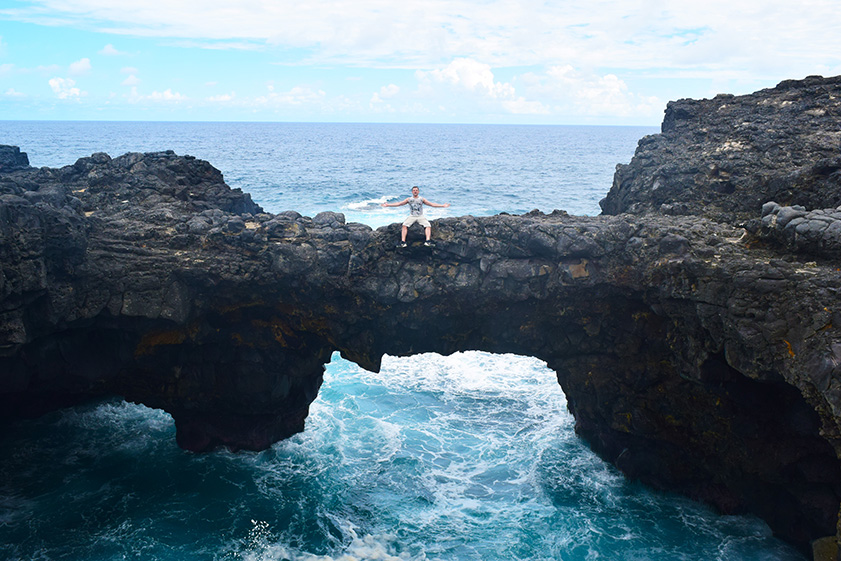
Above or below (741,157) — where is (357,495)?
below

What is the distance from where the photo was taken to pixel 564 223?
61.8 feet

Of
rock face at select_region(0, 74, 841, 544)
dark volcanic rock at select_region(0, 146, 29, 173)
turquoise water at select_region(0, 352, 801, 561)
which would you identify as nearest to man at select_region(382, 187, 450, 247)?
rock face at select_region(0, 74, 841, 544)

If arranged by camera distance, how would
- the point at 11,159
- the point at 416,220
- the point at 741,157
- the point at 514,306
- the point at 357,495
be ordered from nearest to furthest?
1. the point at 416,220
2. the point at 514,306
3. the point at 357,495
4. the point at 741,157
5. the point at 11,159

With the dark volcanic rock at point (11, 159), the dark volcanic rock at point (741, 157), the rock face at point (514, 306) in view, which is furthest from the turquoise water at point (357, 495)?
the dark volcanic rock at point (11, 159)

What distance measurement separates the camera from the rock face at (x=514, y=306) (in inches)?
618

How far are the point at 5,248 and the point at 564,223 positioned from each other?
15.9m

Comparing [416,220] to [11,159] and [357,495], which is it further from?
[11,159]

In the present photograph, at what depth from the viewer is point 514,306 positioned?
19.4 m

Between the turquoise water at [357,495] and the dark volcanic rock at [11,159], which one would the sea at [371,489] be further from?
the dark volcanic rock at [11,159]

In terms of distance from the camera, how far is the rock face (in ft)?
Answer: 51.5

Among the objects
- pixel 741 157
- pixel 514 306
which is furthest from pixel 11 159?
pixel 741 157

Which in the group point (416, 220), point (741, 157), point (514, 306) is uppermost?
point (741, 157)

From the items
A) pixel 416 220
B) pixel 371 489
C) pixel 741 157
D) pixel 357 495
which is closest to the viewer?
pixel 416 220

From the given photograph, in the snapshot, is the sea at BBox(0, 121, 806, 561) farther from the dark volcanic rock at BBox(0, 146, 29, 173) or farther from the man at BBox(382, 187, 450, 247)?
the dark volcanic rock at BBox(0, 146, 29, 173)
